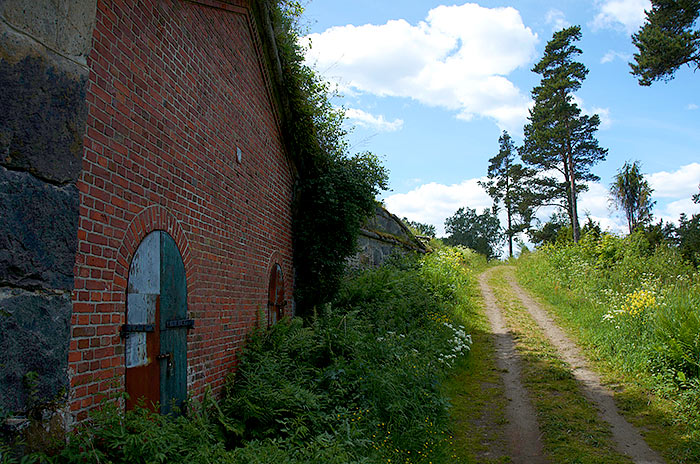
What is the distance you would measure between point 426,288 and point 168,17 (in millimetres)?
11027

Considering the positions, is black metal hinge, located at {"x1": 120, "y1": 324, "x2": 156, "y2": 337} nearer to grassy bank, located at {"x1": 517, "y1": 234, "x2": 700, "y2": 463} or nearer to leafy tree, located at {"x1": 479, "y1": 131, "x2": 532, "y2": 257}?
grassy bank, located at {"x1": 517, "y1": 234, "x2": 700, "y2": 463}

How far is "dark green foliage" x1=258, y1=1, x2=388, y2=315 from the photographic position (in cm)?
938

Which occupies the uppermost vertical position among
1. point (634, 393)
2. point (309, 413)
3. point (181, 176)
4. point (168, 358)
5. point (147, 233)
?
point (181, 176)

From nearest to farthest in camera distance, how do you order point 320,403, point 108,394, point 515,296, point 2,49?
point 2,49
point 108,394
point 320,403
point 515,296

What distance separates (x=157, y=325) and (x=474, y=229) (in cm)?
5528

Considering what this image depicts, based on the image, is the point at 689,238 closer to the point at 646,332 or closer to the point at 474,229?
the point at 646,332

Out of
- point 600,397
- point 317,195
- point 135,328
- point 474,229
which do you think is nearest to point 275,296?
point 317,195

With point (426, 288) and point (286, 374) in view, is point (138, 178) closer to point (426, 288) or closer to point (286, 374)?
point (286, 374)

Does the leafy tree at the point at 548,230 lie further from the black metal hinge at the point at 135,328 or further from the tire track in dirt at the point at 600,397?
the black metal hinge at the point at 135,328

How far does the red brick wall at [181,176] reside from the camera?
3564 mm

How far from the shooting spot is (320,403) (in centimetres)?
569

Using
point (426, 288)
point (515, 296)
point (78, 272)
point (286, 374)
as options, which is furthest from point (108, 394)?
point (515, 296)

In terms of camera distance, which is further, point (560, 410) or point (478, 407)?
point (478, 407)

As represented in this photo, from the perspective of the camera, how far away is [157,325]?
442cm
